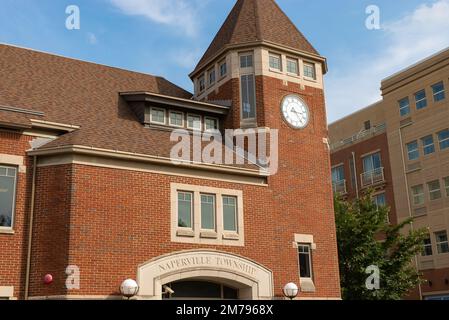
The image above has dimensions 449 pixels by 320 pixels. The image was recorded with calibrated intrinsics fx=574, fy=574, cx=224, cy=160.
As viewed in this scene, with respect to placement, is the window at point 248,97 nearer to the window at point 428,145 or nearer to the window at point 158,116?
the window at point 158,116

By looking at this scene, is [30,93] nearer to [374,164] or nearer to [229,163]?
[229,163]

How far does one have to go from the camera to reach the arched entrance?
19.1 metres

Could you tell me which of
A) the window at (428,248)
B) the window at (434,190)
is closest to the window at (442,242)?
the window at (428,248)

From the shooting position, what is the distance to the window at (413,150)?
143 ft

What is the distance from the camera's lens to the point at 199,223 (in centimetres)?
2064

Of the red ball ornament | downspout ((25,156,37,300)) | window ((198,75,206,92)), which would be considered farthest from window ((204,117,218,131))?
the red ball ornament

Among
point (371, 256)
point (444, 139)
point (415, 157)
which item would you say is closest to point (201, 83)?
point (371, 256)

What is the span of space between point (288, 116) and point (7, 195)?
11852 millimetres

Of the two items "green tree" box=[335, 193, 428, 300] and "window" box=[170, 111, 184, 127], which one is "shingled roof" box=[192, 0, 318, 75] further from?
"green tree" box=[335, 193, 428, 300]

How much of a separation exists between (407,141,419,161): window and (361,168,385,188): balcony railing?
288cm

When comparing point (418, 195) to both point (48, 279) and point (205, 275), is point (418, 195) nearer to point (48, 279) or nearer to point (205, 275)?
point (205, 275)
